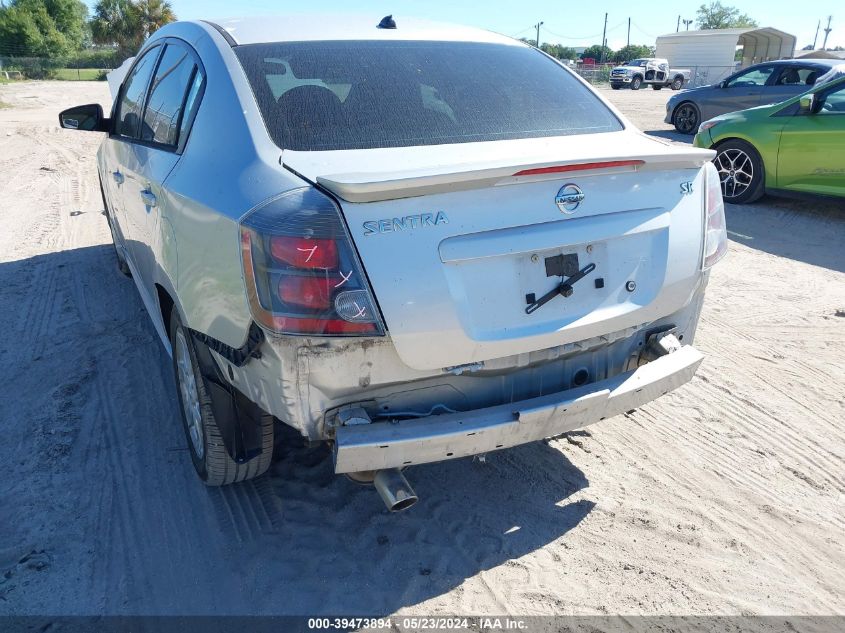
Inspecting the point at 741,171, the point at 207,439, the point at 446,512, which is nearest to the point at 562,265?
the point at 446,512

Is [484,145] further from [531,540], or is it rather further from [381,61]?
[531,540]

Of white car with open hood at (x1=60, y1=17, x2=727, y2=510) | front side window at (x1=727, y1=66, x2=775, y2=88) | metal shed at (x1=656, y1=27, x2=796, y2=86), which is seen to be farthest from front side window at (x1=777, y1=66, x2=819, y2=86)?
metal shed at (x1=656, y1=27, x2=796, y2=86)

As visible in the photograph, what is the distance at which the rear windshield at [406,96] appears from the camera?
8.67ft

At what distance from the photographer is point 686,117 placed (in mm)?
14086

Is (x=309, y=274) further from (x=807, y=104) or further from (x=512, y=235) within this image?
(x=807, y=104)

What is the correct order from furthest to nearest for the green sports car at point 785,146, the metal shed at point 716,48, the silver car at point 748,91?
the metal shed at point 716,48 → the silver car at point 748,91 → the green sports car at point 785,146

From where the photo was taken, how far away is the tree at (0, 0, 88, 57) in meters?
67.2

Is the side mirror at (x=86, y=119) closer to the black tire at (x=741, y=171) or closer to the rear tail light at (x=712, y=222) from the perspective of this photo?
the rear tail light at (x=712, y=222)

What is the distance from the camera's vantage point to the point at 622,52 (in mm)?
93062

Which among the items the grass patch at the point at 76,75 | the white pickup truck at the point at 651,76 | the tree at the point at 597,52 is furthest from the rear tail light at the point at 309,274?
the tree at the point at 597,52

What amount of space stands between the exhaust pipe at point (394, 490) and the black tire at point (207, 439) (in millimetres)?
603

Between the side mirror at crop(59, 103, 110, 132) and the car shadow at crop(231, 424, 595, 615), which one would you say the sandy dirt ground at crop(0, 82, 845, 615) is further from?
the side mirror at crop(59, 103, 110, 132)

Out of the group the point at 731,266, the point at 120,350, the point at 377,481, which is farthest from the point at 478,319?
the point at 731,266

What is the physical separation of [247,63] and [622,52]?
101 metres
